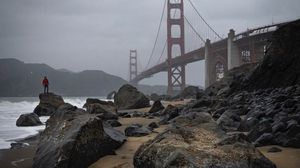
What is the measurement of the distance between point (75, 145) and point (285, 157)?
246 centimetres

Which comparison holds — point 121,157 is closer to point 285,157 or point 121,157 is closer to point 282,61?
point 285,157

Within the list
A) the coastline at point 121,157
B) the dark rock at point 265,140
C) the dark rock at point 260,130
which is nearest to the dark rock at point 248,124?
the dark rock at point 260,130

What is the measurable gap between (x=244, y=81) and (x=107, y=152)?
9.34m

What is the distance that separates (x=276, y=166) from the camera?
399 centimetres

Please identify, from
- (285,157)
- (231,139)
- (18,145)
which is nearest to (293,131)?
(285,157)

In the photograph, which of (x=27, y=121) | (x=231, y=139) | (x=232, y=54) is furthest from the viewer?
(x=232, y=54)

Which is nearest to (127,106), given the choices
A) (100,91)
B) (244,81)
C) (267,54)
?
(244,81)

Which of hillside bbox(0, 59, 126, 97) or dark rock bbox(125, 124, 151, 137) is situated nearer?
dark rock bbox(125, 124, 151, 137)

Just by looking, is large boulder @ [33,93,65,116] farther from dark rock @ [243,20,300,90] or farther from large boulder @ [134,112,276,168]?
large boulder @ [134,112,276,168]

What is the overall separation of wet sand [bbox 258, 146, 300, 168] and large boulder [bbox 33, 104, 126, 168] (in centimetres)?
210

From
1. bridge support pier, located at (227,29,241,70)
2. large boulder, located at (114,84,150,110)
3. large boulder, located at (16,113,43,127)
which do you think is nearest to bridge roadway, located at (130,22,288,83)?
bridge support pier, located at (227,29,241,70)

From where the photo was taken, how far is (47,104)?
18.1 m

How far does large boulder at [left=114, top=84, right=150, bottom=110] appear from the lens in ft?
60.2

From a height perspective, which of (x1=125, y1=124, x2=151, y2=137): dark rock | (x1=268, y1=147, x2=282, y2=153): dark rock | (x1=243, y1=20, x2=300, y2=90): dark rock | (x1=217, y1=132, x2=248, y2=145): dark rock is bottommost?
(x1=125, y1=124, x2=151, y2=137): dark rock
